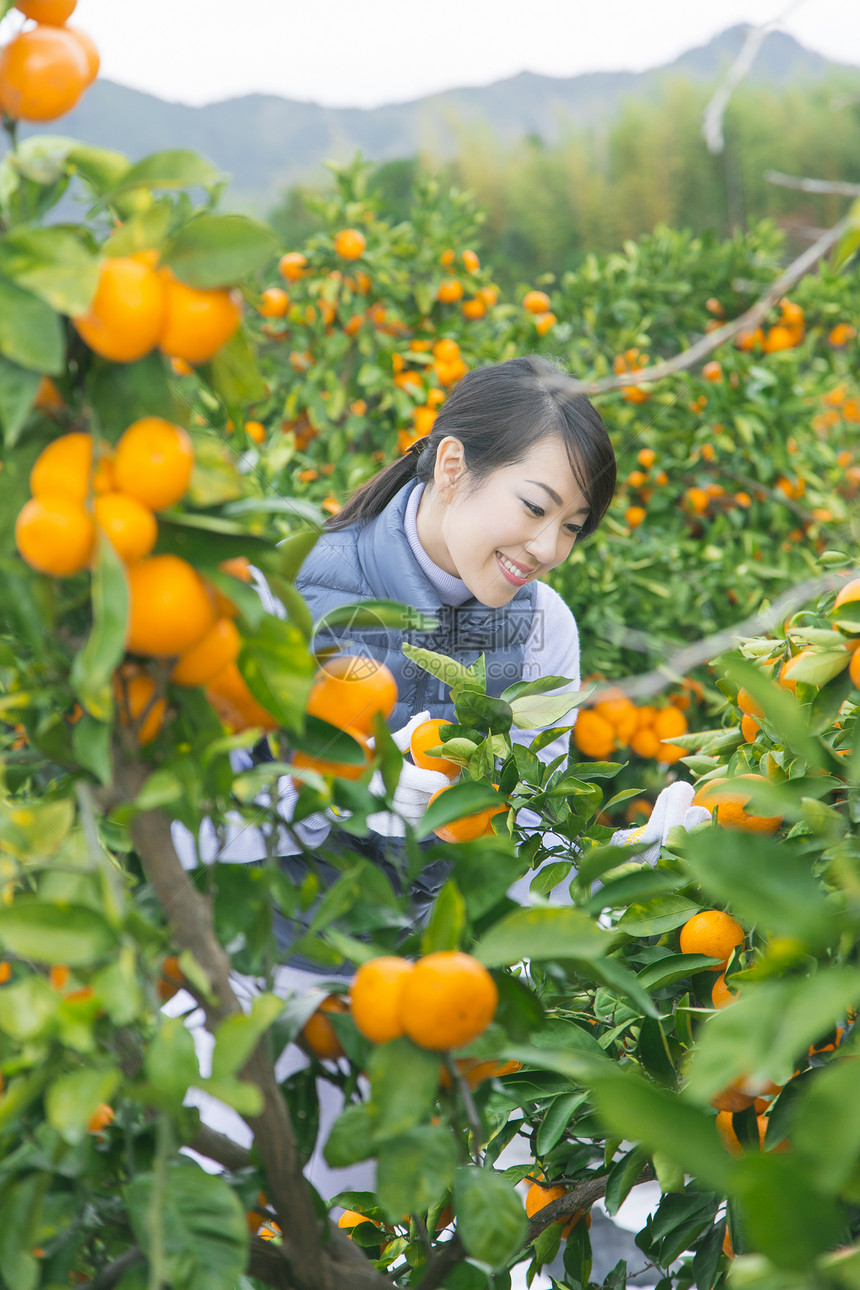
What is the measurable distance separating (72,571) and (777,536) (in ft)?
6.49

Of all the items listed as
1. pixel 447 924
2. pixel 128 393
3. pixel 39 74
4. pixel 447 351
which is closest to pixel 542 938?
pixel 447 924

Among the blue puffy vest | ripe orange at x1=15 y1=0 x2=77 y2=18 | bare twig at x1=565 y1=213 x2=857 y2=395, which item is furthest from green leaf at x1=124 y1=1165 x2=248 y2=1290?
the blue puffy vest

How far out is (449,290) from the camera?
1896 millimetres

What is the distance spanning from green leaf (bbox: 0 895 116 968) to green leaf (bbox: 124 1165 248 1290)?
0.28 feet

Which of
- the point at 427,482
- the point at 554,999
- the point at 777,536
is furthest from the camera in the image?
the point at 777,536

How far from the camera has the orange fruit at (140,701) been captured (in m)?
0.36

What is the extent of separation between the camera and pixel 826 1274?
276mm

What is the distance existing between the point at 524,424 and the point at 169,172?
800mm

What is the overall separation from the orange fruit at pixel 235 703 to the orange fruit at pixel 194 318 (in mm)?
123

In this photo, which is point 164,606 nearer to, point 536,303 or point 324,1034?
point 324,1034

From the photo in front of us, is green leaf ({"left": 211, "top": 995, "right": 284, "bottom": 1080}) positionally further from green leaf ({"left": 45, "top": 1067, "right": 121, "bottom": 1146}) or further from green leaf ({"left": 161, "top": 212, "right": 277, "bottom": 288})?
green leaf ({"left": 161, "top": 212, "right": 277, "bottom": 288})

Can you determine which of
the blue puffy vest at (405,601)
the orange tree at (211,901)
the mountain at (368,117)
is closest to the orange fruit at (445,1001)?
the orange tree at (211,901)

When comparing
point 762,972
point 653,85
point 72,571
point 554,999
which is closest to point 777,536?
point 554,999

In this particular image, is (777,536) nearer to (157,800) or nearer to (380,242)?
(380,242)
